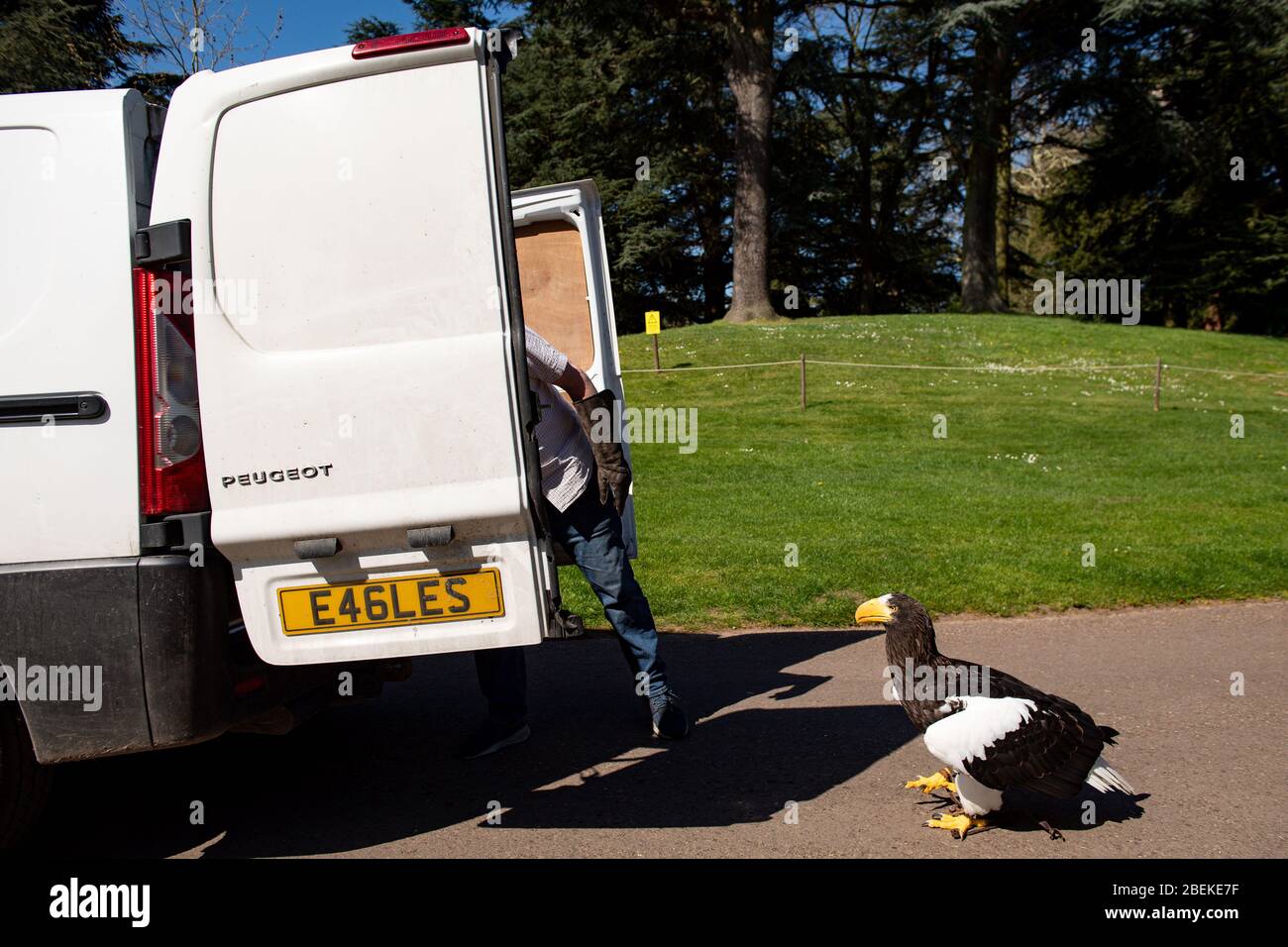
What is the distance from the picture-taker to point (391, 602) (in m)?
3.38

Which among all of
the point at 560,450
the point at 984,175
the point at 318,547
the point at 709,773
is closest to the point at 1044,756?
the point at 709,773

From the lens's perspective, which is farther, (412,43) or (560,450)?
(560,450)

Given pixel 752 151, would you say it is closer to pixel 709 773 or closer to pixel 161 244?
pixel 709 773

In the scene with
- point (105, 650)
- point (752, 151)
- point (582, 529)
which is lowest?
point (105, 650)

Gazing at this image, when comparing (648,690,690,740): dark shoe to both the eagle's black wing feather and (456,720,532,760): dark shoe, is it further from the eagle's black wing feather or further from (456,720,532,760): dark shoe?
the eagle's black wing feather

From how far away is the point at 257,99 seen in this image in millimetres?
3344

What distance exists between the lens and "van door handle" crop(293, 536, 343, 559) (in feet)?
10.9

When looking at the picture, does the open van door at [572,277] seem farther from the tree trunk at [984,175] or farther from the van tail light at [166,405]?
the tree trunk at [984,175]

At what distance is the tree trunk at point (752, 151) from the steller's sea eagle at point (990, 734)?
25005 millimetres

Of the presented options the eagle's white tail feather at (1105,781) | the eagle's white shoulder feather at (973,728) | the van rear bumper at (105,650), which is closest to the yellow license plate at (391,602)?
the van rear bumper at (105,650)

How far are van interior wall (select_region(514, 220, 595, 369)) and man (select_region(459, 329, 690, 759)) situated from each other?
50.7 inches

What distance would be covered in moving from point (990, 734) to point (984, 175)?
30356 mm

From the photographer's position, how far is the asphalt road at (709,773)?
3.76m
